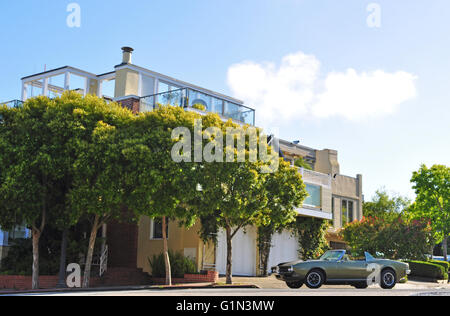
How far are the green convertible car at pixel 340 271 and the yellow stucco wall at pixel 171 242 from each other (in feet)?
23.2

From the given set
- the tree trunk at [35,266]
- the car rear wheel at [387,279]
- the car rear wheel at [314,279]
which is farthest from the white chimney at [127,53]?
the car rear wheel at [387,279]

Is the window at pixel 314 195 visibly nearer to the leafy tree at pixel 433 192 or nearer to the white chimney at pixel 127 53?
the white chimney at pixel 127 53

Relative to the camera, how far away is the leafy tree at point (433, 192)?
44.2 m

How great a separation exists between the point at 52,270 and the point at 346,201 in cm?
2382

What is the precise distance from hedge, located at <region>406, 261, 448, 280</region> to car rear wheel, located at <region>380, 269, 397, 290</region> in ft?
40.8

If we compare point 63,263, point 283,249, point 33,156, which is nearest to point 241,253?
point 283,249

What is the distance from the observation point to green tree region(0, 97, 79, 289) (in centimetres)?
2050

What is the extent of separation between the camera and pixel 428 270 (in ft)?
102

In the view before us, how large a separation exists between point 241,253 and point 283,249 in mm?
3324

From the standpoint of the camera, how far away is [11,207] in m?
20.9

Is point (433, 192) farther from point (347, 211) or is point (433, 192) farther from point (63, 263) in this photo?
point (63, 263)
